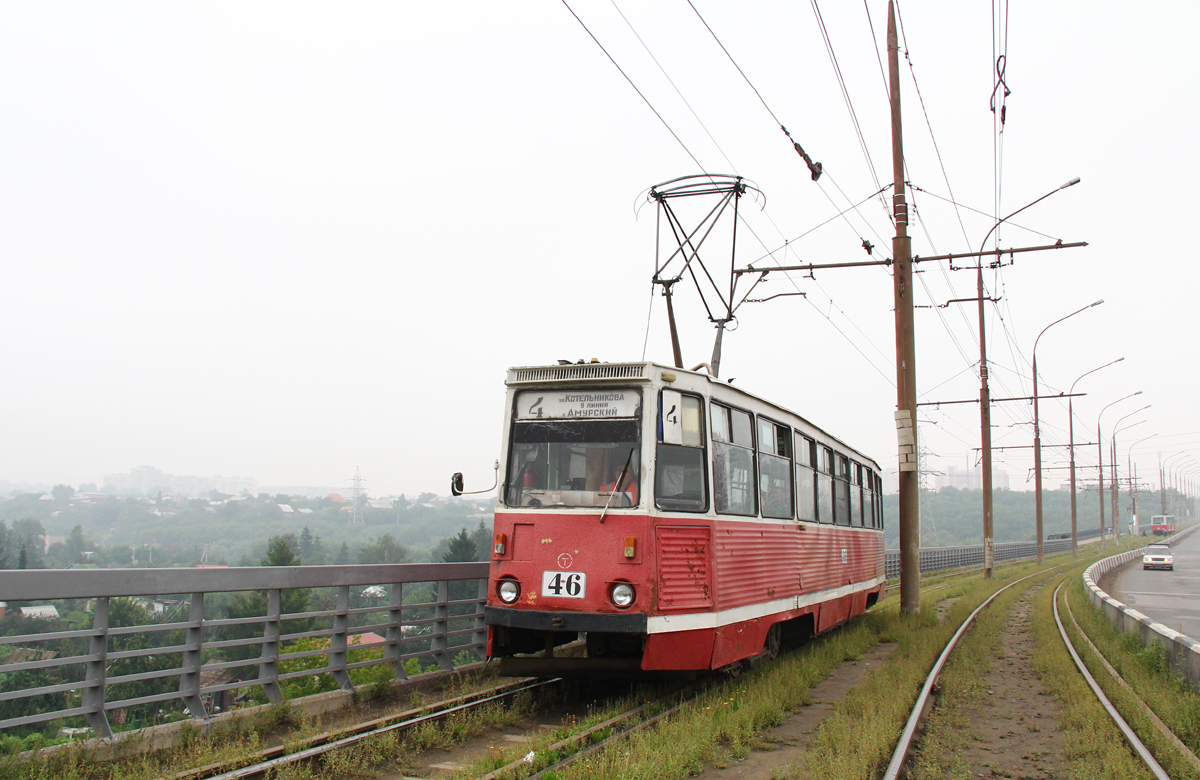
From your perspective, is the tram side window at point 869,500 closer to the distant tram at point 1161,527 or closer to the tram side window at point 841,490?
the tram side window at point 841,490

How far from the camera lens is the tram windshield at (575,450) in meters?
7.71

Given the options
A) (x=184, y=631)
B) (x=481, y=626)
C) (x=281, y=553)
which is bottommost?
(x=281, y=553)

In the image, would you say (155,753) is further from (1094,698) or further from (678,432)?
(1094,698)

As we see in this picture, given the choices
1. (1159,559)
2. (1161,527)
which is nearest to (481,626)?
(1159,559)

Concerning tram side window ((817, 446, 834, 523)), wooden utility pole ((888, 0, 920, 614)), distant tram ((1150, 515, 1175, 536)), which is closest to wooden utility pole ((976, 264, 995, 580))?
wooden utility pole ((888, 0, 920, 614))

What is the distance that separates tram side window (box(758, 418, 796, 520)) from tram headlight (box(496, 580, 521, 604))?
2944mm

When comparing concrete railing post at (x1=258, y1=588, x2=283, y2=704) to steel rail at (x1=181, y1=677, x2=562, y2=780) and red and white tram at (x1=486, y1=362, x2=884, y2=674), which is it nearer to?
steel rail at (x1=181, y1=677, x2=562, y2=780)

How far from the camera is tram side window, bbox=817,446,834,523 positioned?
11.8m

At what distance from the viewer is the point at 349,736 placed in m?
6.43

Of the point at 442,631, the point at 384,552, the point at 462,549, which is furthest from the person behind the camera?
the point at 384,552

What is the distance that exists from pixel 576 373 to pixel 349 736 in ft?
11.6

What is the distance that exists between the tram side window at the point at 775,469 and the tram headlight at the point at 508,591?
294 cm

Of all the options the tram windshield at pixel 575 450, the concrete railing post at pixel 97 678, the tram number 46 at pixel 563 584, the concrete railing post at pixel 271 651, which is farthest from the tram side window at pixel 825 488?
the concrete railing post at pixel 97 678

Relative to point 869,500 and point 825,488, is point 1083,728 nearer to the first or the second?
point 825,488
